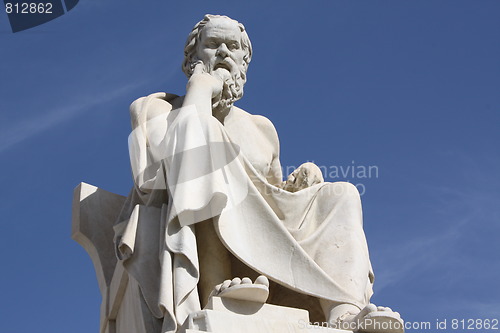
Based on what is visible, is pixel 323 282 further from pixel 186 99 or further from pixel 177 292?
pixel 186 99

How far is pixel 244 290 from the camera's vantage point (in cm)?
598

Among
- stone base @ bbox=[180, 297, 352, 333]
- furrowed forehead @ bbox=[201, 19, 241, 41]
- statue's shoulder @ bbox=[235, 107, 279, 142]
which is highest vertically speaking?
furrowed forehead @ bbox=[201, 19, 241, 41]

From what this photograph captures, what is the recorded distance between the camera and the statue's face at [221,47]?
782cm

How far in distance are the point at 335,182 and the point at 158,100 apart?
1470mm

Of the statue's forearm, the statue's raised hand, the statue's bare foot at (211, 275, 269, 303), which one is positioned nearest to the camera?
the statue's bare foot at (211, 275, 269, 303)

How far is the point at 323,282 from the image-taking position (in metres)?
6.62

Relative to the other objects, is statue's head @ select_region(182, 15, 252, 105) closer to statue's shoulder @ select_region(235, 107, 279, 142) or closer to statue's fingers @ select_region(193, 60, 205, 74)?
statue's fingers @ select_region(193, 60, 205, 74)

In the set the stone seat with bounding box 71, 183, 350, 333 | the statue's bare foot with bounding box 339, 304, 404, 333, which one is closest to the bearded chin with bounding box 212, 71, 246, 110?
the stone seat with bounding box 71, 183, 350, 333

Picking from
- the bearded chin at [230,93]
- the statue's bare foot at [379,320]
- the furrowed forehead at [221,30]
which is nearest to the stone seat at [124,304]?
the statue's bare foot at [379,320]

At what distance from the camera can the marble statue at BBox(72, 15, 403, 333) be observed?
20.4ft

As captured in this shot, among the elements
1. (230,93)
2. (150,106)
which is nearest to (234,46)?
(230,93)

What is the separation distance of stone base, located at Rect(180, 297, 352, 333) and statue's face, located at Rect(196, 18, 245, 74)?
2.32 m

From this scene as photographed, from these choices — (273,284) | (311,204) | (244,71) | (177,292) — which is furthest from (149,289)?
(244,71)

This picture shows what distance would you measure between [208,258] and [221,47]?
1.93 m
